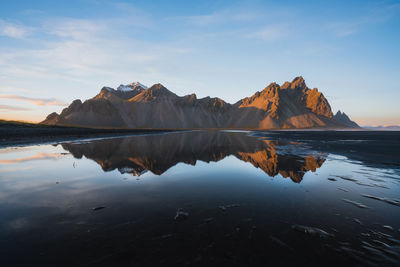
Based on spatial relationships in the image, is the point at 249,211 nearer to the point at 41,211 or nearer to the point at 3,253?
the point at 3,253

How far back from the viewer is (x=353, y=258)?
4.06 metres

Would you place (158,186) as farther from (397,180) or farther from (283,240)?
(397,180)

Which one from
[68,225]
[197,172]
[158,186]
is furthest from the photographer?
[197,172]

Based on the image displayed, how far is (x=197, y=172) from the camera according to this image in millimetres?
12312

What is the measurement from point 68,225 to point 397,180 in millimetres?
15195

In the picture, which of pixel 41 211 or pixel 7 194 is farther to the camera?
pixel 7 194

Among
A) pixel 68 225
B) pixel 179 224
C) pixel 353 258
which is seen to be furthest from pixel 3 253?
pixel 353 258

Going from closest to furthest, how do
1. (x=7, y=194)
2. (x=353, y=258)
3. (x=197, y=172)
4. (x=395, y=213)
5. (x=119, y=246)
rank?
(x=353, y=258), (x=119, y=246), (x=395, y=213), (x=7, y=194), (x=197, y=172)

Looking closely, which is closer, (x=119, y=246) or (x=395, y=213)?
(x=119, y=246)

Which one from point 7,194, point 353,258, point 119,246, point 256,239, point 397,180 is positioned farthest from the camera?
point 397,180

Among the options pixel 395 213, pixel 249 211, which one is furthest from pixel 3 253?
pixel 395 213

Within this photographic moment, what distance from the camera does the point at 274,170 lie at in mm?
12570

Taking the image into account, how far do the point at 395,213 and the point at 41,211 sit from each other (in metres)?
11.9

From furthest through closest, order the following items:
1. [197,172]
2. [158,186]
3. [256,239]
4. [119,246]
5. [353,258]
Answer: [197,172] < [158,186] < [256,239] < [119,246] < [353,258]
